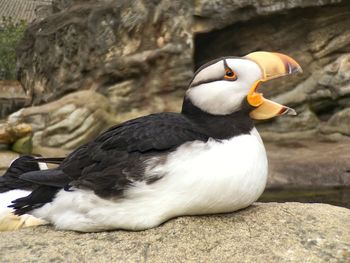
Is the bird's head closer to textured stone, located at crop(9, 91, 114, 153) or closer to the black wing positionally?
the black wing

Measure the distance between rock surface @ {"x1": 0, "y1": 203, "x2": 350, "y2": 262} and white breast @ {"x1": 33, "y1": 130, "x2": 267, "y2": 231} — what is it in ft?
0.15

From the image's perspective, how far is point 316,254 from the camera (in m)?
1.43

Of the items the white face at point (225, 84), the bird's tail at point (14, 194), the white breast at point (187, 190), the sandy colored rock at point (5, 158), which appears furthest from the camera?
the sandy colored rock at point (5, 158)

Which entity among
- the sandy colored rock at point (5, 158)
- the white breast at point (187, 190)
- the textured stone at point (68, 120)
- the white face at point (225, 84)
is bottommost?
the sandy colored rock at point (5, 158)

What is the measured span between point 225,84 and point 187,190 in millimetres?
376

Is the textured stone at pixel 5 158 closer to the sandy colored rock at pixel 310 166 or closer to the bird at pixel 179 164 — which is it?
the sandy colored rock at pixel 310 166

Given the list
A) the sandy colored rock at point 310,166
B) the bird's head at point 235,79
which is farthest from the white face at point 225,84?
the sandy colored rock at point 310,166

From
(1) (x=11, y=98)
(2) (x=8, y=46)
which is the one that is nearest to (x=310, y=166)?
(1) (x=11, y=98)

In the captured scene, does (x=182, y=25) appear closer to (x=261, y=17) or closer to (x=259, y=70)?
(x=261, y=17)

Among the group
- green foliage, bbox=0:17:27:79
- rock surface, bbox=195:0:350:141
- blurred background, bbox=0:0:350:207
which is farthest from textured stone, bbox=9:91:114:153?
green foliage, bbox=0:17:27:79

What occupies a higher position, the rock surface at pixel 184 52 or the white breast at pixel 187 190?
the white breast at pixel 187 190

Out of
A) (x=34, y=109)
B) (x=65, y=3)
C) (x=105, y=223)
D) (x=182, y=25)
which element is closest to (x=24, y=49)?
(x=65, y=3)

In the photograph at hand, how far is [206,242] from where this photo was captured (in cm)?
147

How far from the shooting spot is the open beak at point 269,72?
1.54m
